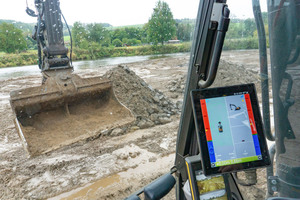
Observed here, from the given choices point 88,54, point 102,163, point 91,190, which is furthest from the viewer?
point 88,54

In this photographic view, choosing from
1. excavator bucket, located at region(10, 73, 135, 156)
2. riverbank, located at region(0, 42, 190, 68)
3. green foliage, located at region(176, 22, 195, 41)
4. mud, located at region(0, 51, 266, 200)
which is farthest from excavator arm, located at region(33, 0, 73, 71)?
riverbank, located at region(0, 42, 190, 68)

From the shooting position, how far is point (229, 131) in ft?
3.20

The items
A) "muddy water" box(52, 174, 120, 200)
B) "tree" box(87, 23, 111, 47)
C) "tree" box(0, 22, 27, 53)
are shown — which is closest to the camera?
"muddy water" box(52, 174, 120, 200)

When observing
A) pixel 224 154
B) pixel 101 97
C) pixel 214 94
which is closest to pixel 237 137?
pixel 224 154

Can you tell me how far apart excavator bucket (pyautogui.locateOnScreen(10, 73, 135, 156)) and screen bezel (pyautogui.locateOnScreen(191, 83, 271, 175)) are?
9.23 ft

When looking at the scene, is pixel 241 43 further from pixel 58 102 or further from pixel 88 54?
pixel 88 54

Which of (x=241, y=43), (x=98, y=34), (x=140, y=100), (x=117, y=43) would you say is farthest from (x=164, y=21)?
(x=98, y=34)

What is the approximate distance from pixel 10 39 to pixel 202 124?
20.7 meters

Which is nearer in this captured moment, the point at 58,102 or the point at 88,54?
the point at 58,102

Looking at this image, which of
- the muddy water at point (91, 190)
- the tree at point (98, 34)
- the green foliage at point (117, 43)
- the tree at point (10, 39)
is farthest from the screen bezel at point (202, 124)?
the tree at point (98, 34)

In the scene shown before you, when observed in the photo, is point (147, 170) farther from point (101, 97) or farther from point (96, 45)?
point (96, 45)

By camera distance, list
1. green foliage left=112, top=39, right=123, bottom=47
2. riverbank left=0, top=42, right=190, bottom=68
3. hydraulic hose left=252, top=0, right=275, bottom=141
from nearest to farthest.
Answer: hydraulic hose left=252, top=0, right=275, bottom=141 → riverbank left=0, top=42, right=190, bottom=68 → green foliage left=112, top=39, right=123, bottom=47

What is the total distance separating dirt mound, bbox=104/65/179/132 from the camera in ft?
16.9

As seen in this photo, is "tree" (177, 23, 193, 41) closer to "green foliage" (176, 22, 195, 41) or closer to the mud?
"green foliage" (176, 22, 195, 41)
